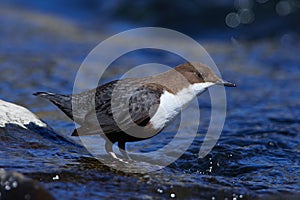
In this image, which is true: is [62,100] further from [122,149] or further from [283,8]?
[283,8]

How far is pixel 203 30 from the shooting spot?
11.6m

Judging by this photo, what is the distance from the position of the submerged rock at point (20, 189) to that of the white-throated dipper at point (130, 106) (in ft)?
3.70

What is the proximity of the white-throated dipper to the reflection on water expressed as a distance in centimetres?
30

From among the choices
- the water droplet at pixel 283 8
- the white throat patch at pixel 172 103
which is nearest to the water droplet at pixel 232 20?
the water droplet at pixel 283 8

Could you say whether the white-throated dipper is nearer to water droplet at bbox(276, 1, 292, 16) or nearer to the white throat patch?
the white throat patch

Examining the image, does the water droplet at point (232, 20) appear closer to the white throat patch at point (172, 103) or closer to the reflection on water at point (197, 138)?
the reflection on water at point (197, 138)

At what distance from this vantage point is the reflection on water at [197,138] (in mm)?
4145

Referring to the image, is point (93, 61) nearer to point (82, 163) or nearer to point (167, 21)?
point (167, 21)

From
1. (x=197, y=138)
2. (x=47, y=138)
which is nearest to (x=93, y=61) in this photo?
(x=197, y=138)

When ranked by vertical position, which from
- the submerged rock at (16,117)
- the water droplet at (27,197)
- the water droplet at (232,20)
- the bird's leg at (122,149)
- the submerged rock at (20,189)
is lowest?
the water droplet at (27,197)

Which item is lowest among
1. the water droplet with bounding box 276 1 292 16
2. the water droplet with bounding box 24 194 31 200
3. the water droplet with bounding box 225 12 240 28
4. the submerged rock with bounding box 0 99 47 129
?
the water droplet with bounding box 24 194 31 200

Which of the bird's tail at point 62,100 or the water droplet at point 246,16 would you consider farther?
the water droplet at point 246,16

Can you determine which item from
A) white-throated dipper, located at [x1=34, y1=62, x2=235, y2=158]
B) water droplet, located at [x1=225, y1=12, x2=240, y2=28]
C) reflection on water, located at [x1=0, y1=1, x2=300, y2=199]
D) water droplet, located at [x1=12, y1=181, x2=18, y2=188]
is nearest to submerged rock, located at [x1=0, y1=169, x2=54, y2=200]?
water droplet, located at [x1=12, y1=181, x2=18, y2=188]

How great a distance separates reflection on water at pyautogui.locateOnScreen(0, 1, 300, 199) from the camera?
13.6 ft
